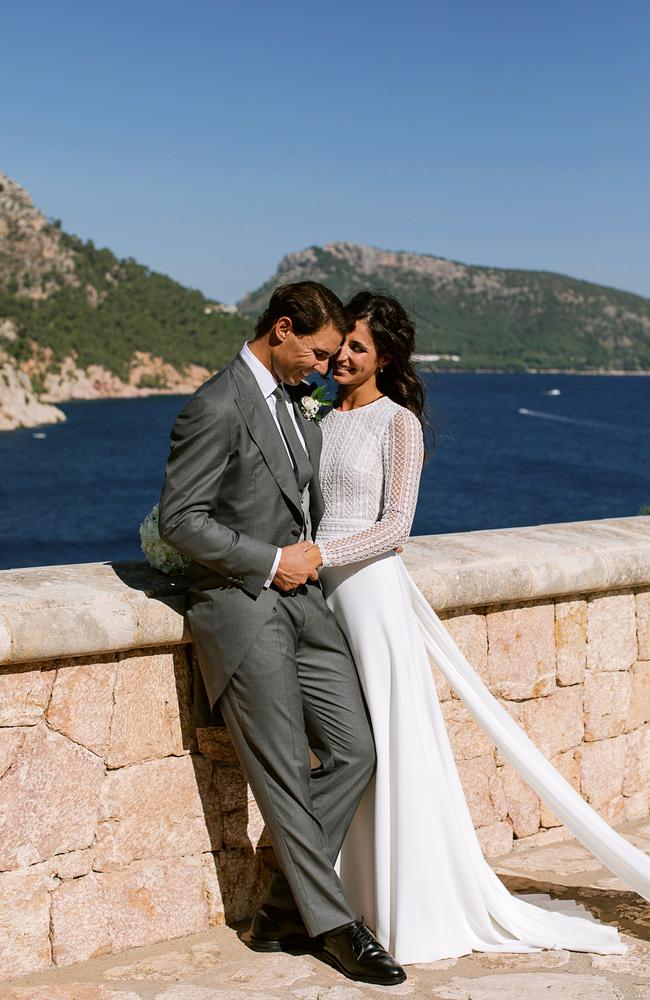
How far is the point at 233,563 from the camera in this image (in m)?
2.93

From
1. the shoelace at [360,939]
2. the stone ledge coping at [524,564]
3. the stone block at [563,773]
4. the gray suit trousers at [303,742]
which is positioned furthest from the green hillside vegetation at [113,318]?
the shoelace at [360,939]

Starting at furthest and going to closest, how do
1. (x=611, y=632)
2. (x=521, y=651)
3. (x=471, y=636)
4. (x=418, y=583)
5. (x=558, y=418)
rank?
(x=558, y=418)
(x=611, y=632)
(x=521, y=651)
(x=471, y=636)
(x=418, y=583)

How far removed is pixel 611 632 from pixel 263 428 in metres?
1.86

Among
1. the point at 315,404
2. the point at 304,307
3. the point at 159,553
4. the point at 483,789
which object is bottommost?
the point at 483,789

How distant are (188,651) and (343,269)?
199 metres

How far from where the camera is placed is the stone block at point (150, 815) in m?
3.22

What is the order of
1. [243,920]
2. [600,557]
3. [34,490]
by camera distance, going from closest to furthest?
[243,920]
[600,557]
[34,490]

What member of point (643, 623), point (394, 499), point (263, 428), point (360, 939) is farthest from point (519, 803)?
point (263, 428)

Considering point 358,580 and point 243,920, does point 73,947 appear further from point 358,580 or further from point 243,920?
point 358,580

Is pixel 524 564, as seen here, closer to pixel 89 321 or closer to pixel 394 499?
pixel 394 499

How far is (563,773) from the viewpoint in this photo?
4215 mm

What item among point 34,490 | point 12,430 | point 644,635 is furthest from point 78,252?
point 644,635

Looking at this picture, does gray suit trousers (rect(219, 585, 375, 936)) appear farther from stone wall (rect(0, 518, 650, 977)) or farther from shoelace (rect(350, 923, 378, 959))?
stone wall (rect(0, 518, 650, 977))

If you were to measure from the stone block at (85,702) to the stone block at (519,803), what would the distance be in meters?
1.53
